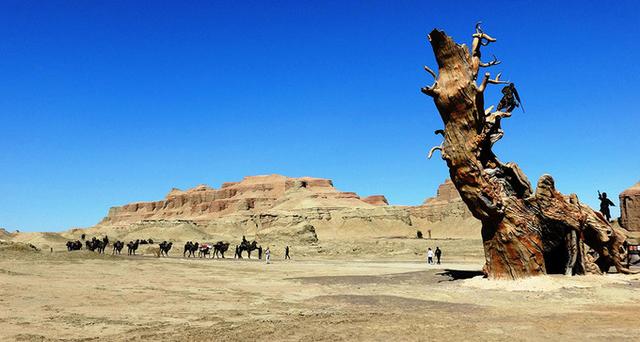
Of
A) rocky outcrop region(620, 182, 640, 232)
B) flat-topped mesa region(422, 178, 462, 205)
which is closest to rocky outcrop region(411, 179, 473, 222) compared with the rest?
flat-topped mesa region(422, 178, 462, 205)

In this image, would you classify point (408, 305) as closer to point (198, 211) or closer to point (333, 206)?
point (333, 206)

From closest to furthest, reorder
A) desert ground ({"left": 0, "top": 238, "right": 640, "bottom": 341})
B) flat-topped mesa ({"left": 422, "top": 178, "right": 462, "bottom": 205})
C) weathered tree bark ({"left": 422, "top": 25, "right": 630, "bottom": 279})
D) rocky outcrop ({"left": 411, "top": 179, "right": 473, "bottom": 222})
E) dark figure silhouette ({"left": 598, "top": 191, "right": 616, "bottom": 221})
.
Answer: desert ground ({"left": 0, "top": 238, "right": 640, "bottom": 341}) → weathered tree bark ({"left": 422, "top": 25, "right": 630, "bottom": 279}) → dark figure silhouette ({"left": 598, "top": 191, "right": 616, "bottom": 221}) → rocky outcrop ({"left": 411, "top": 179, "right": 473, "bottom": 222}) → flat-topped mesa ({"left": 422, "top": 178, "right": 462, "bottom": 205})

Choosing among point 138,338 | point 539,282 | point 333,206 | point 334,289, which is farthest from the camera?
point 333,206

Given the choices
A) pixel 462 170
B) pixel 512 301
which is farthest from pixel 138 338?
pixel 462 170

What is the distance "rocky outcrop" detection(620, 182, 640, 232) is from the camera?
66.8 metres

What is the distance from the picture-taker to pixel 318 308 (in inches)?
629

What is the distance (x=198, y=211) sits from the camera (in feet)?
631

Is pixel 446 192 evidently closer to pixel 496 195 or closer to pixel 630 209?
pixel 630 209

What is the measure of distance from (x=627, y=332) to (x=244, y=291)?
45.5 feet

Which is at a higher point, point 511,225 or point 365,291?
point 511,225

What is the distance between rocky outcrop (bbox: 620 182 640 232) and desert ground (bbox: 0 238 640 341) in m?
52.3

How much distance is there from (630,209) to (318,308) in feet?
217

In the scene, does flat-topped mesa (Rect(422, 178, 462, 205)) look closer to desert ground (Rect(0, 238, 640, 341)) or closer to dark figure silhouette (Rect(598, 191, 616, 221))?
dark figure silhouette (Rect(598, 191, 616, 221))

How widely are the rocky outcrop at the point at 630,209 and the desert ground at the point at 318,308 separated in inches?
2059
